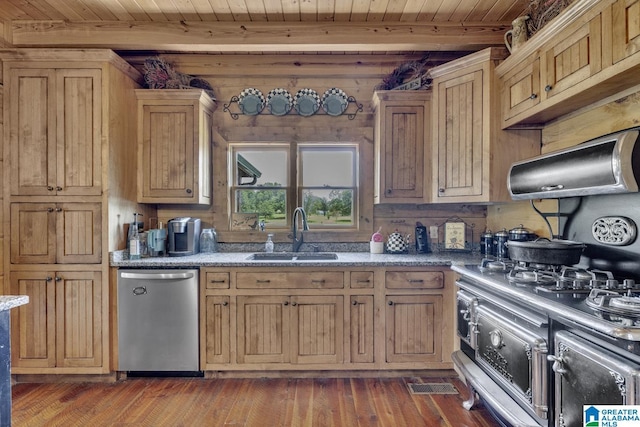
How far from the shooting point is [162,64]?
116 inches

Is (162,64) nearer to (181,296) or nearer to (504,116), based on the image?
(181,296)

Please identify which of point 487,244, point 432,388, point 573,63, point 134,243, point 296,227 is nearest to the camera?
point 573,63

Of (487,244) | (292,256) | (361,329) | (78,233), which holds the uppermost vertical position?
(78,233)

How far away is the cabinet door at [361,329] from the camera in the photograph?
260 centimetres

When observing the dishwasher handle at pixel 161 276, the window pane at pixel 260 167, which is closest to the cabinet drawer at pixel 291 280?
the dishwasher handle at pixel 161 276

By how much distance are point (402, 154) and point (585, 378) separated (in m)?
2.02

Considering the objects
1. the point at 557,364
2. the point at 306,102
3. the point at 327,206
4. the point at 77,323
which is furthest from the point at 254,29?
the point at 557,364

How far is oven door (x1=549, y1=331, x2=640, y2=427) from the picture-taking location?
42.4 inches

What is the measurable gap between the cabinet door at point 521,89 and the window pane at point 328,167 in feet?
4.40

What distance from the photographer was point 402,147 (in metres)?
2.92

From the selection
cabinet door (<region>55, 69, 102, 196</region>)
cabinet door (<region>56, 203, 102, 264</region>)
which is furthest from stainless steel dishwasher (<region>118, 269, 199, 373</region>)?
cabinet door (<region>55, 69, 102, 196</region>)

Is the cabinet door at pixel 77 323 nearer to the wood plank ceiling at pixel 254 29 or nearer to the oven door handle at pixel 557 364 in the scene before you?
the wood plank ceiling at pixel 254 29

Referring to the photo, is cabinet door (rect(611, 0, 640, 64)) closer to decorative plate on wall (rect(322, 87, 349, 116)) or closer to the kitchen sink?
decorative plate on wall (rect(322, 87, 349, 116))

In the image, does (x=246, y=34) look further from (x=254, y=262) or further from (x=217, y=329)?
(x=217, y=329)
